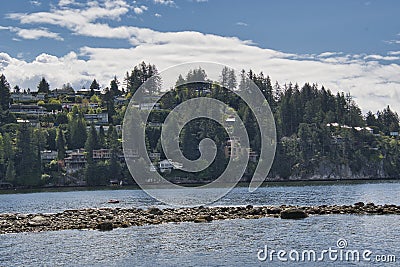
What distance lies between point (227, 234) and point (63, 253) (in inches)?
592

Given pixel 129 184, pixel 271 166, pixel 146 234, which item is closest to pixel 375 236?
pixel 146 234

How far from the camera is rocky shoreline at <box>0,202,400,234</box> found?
60219mm

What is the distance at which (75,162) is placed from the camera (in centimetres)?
17500

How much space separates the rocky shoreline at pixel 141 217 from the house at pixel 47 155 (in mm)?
102512

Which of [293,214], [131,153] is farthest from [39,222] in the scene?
[131,153]

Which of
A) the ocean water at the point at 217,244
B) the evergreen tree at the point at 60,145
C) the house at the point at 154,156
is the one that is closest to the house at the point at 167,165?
the house at the point at 154,156

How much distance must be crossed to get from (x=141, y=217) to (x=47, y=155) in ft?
383

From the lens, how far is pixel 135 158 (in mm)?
175000

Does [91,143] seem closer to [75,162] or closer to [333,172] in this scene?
[75,162]

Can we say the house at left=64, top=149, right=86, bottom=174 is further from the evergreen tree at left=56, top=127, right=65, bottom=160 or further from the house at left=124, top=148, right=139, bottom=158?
the house at left=124, top=148, right=139, bottom=158

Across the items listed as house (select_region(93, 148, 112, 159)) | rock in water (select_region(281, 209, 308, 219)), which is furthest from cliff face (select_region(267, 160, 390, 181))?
rock in water (select_region(281, 209, 308, 219))

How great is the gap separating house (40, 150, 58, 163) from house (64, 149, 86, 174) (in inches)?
201

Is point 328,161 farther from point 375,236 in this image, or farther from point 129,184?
point 375,236

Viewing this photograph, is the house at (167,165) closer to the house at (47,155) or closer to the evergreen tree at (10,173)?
the house at (47,155)
